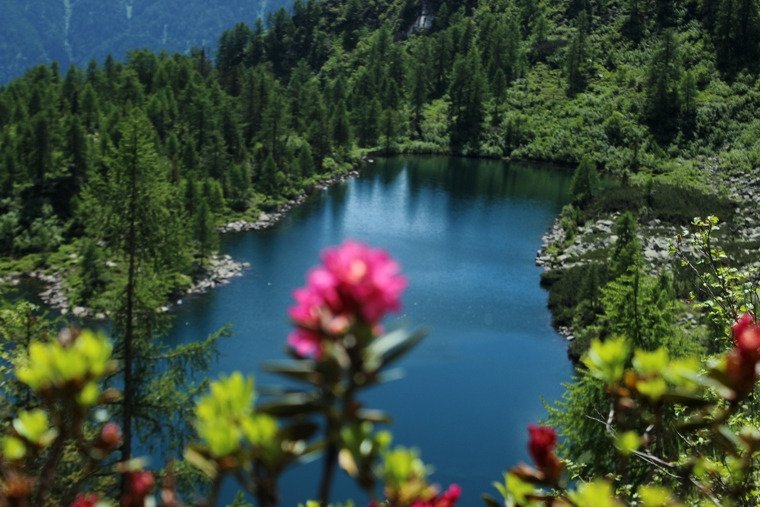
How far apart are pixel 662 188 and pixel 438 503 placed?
189ft

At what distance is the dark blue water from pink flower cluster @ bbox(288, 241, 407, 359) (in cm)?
2004

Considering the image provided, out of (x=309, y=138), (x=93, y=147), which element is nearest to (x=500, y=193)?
(x=309, y=138)

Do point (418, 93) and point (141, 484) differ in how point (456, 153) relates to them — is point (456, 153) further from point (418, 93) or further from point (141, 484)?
point (141, 484)

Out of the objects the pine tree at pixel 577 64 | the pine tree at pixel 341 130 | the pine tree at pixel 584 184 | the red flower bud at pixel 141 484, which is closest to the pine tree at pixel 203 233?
the pine tree at pixel 584 184

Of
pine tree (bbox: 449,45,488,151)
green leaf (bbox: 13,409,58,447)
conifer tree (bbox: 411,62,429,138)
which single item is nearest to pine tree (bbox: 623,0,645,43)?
pine tree (bbox: 449,45,488,151)

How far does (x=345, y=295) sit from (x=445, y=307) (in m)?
35.9

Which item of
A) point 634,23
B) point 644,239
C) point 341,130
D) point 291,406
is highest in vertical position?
point 634,23

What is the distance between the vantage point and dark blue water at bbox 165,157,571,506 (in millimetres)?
26312

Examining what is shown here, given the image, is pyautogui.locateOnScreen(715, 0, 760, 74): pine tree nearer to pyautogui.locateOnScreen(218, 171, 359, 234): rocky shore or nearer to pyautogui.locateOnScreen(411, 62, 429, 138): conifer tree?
pyautogui.locateOnScreen(411, 62, 429, 138): conifer tree

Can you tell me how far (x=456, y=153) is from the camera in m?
76.2

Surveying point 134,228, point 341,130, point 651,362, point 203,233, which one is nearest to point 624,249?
point 203,233

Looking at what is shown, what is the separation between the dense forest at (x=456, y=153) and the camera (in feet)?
27.9

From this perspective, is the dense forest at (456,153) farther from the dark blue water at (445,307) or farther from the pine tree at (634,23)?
the dark blue water at (445,307)

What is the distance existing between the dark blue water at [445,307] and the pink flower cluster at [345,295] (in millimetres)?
20044
